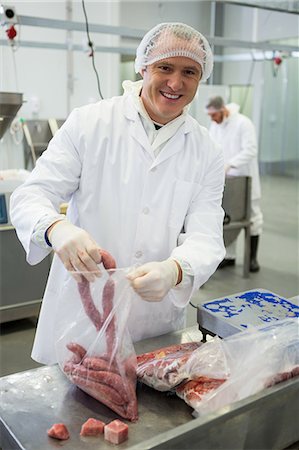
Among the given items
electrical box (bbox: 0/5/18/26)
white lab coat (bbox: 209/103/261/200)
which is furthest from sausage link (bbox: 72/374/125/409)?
white lab coat (bbox: 209/103/261/200)

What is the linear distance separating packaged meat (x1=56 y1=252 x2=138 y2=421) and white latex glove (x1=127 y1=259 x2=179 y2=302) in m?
0.02

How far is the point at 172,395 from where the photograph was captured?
1.03 metres

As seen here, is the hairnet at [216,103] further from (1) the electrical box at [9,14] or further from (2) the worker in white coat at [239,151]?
(1) the electrical box at [9,14]

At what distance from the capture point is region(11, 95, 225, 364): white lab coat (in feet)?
4.44

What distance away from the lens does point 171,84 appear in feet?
4.13

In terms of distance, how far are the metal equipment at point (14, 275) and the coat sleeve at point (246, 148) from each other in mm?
1840

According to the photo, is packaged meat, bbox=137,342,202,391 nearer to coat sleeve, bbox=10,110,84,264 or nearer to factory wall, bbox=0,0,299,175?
coat sleeve, bbox=10,110,84,264

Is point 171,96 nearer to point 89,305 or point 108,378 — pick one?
point 89,305

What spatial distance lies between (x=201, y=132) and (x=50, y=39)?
18.6 feet

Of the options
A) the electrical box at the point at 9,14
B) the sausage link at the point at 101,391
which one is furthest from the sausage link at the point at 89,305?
the electrical box at the point at 9,14

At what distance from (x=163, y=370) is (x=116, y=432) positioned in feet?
0.62

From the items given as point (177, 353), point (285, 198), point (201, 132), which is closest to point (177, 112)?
point (201, 132)

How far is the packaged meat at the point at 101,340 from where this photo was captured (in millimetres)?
968

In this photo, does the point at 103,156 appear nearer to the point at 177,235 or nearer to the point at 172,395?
the point at 177,235
